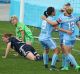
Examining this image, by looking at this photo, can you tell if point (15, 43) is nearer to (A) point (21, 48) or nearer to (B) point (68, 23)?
(A) point (21, 48)

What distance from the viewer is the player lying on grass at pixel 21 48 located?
15.3m

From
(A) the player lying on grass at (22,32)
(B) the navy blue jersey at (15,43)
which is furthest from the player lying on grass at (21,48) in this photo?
(A) the player lying on grass at (22,32)

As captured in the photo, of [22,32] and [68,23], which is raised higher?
[68,23]

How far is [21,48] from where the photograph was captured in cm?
1548

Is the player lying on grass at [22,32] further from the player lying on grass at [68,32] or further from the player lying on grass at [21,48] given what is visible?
the player lying on grass at [68,32]

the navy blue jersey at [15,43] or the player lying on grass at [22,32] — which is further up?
the player lying on grass at [22,32]

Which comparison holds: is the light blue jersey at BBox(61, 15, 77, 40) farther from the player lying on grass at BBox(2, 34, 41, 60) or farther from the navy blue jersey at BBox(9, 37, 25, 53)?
the navy blue jersey at BBox(9, 37, 25, 53)

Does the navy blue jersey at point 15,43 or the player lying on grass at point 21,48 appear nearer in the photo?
the player lying on grass at point 21,48

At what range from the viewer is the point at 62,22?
13.1 m

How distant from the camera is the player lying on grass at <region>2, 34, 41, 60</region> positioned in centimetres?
1527

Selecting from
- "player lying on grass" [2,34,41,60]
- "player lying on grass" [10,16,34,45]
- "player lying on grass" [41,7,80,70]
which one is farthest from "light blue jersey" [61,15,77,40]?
"player lying on grass" [10,16,34,45]

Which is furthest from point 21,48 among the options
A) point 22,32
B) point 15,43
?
point 22,32

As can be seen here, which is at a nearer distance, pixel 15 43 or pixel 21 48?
pixel 21 48

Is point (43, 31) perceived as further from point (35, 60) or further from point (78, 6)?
point (78, 6)
